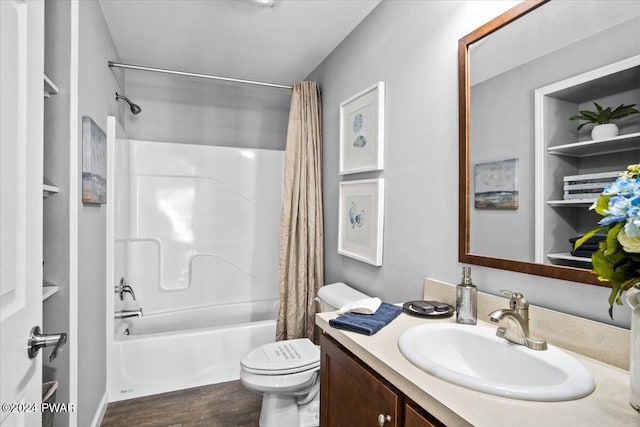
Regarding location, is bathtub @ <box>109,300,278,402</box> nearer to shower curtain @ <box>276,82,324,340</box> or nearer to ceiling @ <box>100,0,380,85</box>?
shower curtain @ <box>276,82,324,340</box>

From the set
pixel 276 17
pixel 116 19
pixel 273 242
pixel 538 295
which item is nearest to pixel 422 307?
pixel 538 295

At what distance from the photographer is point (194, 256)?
3061 millimetres

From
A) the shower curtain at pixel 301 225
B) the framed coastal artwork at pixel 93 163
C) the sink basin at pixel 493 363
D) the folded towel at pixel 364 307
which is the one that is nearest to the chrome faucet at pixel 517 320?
the sink basin at pixel 493 363

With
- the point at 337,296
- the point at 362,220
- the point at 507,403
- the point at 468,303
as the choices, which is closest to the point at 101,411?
the point at 337,296

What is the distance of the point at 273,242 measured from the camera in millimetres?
3279

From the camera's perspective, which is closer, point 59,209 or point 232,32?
point 59,209

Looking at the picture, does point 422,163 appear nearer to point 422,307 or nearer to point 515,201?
Result: point 515,201

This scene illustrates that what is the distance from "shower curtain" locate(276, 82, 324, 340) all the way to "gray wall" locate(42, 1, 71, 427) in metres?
1.43

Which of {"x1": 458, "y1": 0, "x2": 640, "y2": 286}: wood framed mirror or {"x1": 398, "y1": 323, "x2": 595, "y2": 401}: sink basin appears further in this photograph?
{"x1": 458, "y1": 0, "x2": 640, "y2": 286}: wood framed mirror

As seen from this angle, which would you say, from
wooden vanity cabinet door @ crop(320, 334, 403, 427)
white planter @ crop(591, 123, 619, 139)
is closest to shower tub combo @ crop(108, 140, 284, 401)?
wooden vanity cabinet door @ crop(320, 334, 403, 427)

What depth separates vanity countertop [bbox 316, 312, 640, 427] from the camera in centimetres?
65

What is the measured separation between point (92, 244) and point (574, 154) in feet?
7.07

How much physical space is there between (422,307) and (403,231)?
1.59 ft

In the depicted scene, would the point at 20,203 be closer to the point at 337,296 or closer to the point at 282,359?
the point at 282,359
